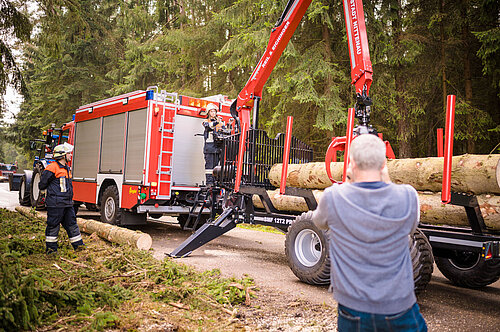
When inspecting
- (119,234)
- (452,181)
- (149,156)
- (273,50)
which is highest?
(273,50)

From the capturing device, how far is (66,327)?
12.0 feet

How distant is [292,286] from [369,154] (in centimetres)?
419

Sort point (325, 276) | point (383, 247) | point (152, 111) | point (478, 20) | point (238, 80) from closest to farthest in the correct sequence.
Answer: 1. point (383, 247)
2. point (325, 276)
3. point (152, 111)
4. point (478, 20)
5. point (238, 80)

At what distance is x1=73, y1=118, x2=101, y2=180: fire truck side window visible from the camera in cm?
1201

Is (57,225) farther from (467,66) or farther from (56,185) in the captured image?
(467,66)

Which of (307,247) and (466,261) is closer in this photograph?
(307,247)

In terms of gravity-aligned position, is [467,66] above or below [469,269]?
above

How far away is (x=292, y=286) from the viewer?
607 cm

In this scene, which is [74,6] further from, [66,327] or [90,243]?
[66,327]

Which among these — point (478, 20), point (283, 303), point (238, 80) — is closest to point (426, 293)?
point (283, 303)

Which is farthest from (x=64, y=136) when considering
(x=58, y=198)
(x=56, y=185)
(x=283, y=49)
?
(x=283, y=49)

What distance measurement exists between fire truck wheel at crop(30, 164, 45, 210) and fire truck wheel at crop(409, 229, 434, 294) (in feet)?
41.9

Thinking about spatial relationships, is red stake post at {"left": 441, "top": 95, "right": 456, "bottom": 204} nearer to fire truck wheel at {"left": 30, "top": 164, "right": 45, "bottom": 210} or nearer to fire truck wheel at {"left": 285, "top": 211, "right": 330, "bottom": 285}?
fire truck wheel at {"left": 285, "top": 211, "right": 330, "bottom": 285}

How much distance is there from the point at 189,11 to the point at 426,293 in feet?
61.9
